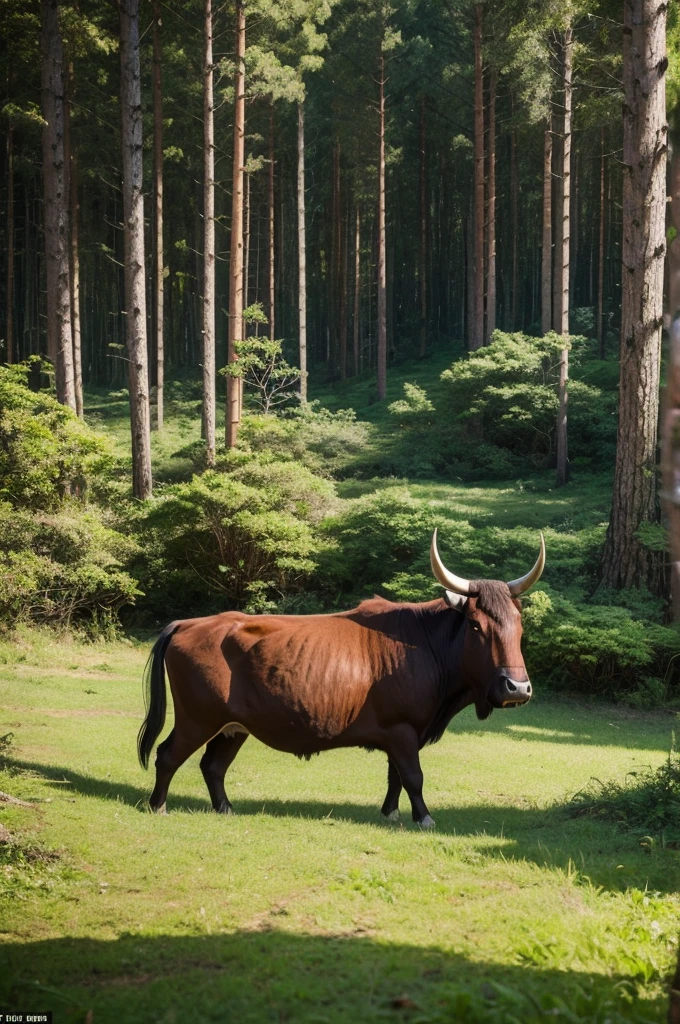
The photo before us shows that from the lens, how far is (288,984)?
4.45 meters

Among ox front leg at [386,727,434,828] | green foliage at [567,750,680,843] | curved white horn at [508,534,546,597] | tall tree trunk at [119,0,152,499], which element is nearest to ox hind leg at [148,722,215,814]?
ox front leg at [386,727,434,828]

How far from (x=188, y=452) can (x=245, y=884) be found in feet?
65.5

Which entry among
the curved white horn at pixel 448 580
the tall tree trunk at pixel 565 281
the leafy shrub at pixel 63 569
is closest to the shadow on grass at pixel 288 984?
the curved white horn at pixel 448 580

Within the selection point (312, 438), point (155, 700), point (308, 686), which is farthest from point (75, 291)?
point (308, 686)

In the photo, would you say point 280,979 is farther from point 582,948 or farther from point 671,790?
point 671,790

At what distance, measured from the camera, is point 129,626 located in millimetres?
18578

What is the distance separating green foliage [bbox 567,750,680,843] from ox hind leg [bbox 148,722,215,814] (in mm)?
3110

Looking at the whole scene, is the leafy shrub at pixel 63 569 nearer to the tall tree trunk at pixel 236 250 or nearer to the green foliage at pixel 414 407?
the tall tree trunk at pixel 236 250

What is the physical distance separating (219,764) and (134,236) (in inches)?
629

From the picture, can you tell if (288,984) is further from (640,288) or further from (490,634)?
(640,288)

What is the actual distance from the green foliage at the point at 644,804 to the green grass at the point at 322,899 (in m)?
0.23

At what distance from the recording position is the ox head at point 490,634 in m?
7.80

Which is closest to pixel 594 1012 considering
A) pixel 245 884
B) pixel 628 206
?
pixel 245 884

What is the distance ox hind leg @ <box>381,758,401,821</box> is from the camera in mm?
8188
